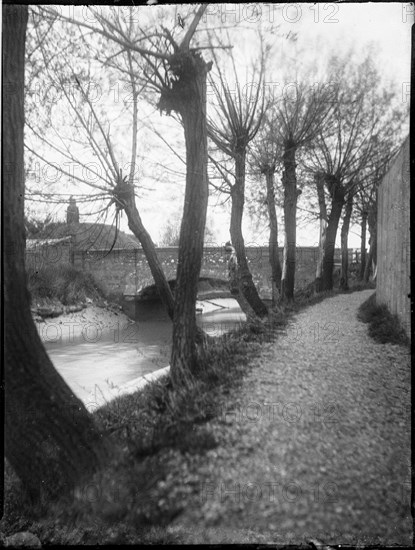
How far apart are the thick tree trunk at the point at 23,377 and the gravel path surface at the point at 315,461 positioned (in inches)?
27.1

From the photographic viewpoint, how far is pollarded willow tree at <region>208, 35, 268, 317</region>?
8.29 feet

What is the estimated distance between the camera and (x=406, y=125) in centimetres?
195

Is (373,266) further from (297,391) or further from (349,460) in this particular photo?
(349,460)

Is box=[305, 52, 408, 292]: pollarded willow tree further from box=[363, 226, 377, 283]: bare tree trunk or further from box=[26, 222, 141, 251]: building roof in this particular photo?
box=[26, 222, 141, 251]: building roof

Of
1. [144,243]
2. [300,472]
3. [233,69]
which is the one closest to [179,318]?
[144,243]

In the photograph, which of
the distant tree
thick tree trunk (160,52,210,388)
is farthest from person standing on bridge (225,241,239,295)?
the distant tree

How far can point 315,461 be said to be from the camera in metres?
1.78

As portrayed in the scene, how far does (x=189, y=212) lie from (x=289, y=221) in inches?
34.0

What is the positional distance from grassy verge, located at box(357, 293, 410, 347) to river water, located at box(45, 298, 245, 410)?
3.28ft

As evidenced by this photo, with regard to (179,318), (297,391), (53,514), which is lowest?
(53,514)

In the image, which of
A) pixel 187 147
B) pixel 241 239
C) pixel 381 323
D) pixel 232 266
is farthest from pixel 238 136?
pixel 381 323

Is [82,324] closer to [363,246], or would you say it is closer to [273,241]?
[273,241]

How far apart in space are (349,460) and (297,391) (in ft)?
1.39

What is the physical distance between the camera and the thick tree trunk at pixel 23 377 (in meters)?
1.88
